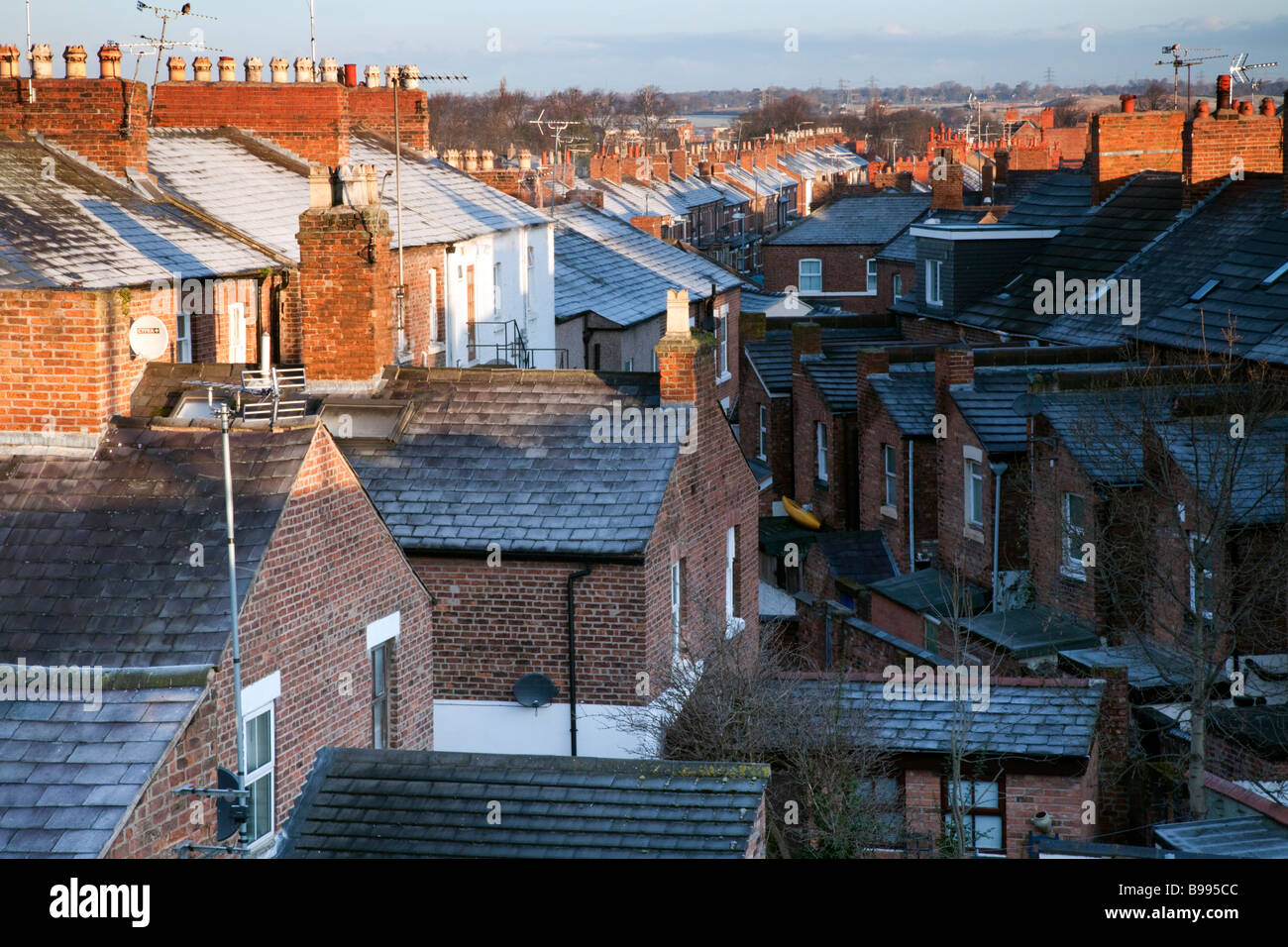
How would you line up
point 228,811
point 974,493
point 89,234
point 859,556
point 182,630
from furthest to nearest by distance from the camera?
point 859,556, point 974,493, point 89,234, point 182,630, point 228,811

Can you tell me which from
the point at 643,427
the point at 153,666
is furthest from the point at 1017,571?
the point at 153,666

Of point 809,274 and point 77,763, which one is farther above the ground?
point 809,274

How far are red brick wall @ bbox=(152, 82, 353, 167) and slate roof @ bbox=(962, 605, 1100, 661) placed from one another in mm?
15265

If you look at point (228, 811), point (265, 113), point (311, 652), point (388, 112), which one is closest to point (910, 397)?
point (265, 113)

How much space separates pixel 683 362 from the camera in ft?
60.2

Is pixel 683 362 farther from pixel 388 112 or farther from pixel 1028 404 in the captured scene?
pixel 388 112

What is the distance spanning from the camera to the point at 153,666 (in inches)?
434

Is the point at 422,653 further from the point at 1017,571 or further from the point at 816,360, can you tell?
the point at 816,360

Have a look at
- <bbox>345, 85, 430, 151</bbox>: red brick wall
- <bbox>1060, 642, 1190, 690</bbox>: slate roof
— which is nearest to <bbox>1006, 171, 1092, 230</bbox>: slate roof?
<bbox>345, 85, 430, 151</bbox>: red brick wall

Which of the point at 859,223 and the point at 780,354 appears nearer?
the point at 780,354

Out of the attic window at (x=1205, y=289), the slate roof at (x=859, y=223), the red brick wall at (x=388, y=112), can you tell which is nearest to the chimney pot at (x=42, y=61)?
the red brick wall at (x=388, y=112)

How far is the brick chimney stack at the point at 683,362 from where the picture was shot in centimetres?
1830

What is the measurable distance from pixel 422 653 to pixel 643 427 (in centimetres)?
483

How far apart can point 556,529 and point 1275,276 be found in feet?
60.2
